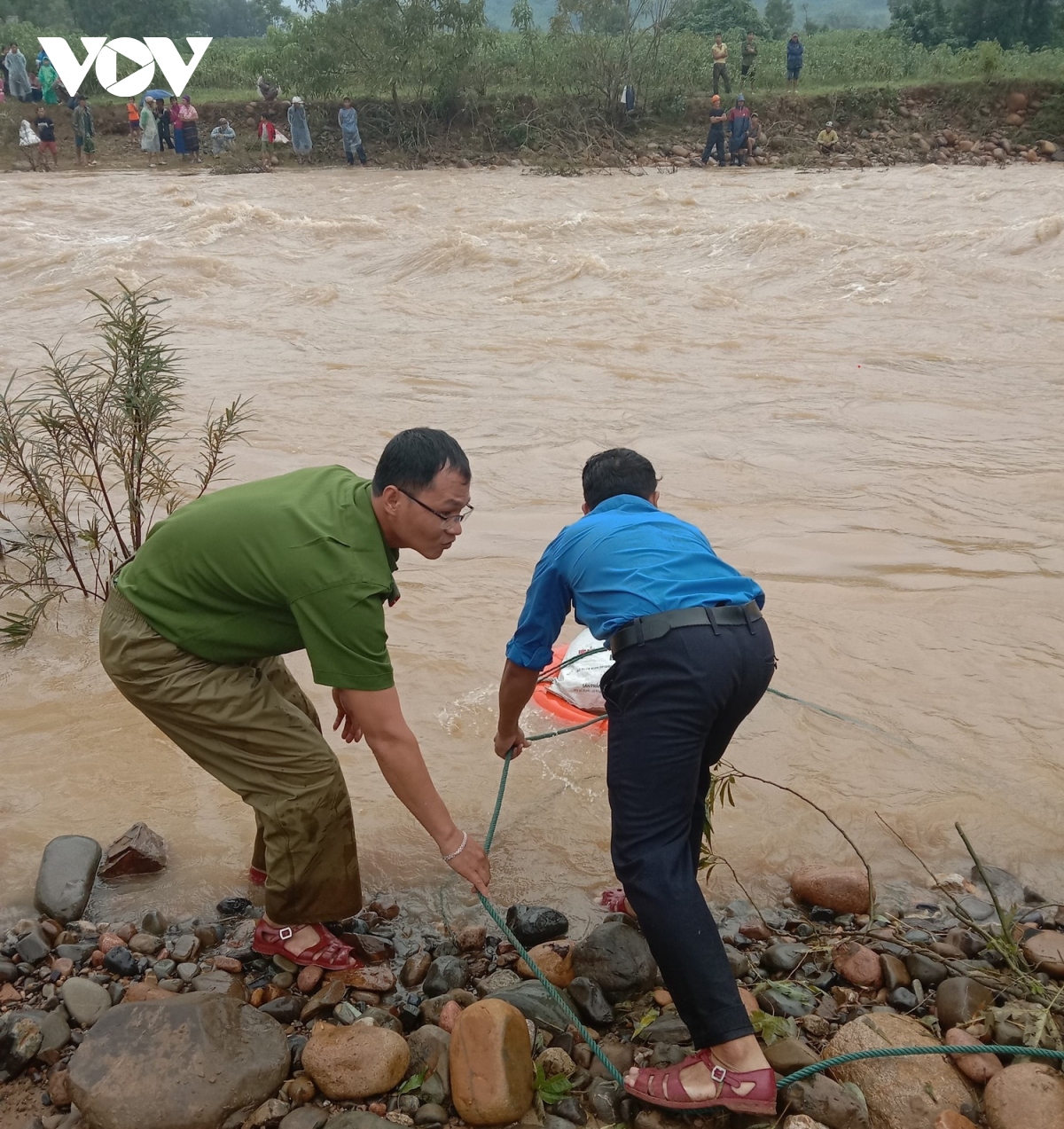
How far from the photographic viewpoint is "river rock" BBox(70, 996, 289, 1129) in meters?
2.13

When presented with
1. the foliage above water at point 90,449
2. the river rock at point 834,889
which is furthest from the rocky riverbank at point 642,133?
the river rock at point 834,889

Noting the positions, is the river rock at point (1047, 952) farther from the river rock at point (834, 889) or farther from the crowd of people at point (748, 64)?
the crowd of people at point (748, 64)

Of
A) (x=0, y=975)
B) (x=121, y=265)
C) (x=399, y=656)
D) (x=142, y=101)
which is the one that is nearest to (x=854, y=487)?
(x=399, y=656)

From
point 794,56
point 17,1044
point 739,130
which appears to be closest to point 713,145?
point 739,130

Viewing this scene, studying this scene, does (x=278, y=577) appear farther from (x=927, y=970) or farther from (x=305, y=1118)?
(x=927, y=970)

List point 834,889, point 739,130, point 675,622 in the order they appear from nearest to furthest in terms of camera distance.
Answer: point 675,622, point 834,889, point 739,130

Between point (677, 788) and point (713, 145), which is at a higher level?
point (713, 145)

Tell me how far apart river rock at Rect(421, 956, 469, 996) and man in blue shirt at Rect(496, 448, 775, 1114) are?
0.57m

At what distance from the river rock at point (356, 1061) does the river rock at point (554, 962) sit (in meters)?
0.46

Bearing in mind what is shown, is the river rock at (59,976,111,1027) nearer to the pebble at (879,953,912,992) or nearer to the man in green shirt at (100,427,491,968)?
the man in green shirt at (100,427,491,968)

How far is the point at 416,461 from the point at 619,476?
58 cm

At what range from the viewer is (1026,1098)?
2102 mm

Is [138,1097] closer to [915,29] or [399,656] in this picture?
[399,656]

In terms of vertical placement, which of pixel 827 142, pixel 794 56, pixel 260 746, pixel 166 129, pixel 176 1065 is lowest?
pixel 176 1065
